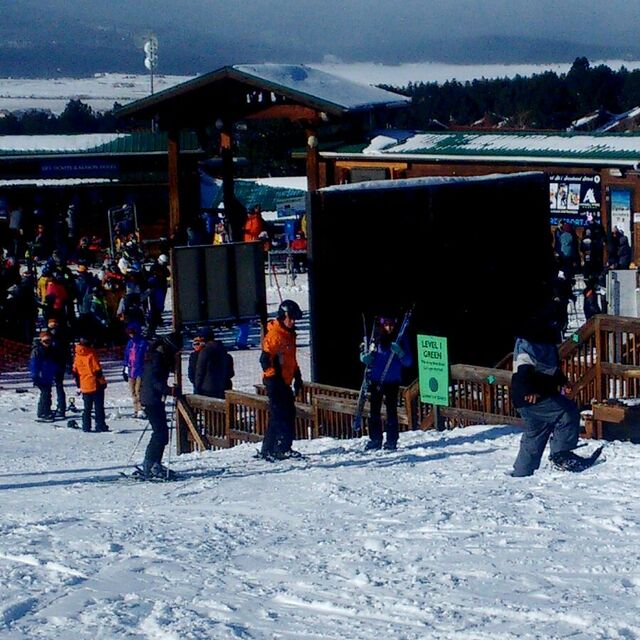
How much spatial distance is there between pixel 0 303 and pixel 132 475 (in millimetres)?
10516

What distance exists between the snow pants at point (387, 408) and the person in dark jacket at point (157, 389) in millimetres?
1917

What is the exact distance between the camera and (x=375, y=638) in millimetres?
7035

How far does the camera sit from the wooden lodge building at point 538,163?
26.8m

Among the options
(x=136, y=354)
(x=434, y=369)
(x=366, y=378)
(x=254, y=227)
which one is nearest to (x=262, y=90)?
(x=254, y=227)

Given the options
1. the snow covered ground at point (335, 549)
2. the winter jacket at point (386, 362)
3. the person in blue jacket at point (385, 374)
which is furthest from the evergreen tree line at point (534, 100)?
the snow covered ground at point (335, 549)

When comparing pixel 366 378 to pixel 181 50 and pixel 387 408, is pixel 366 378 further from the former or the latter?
pixel 181 50

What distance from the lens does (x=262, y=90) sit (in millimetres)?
29969

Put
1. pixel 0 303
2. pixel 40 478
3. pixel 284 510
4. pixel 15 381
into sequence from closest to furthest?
pixel 284 510 → pixel 40 478 → pixel 15 381 → pixel 0 303

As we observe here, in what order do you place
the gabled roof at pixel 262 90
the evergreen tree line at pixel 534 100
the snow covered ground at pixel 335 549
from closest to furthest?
the snow covered ground at pixel 335 549
the gabled roof at pixel 262 90
the evergreen tree line at pixel 534 100

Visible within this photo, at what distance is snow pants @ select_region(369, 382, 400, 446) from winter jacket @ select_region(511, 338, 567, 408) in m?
2.59

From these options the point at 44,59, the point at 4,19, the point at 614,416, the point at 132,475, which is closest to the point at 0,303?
the point at 132,475

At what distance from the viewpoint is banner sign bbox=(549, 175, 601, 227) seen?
→ 1075 inches

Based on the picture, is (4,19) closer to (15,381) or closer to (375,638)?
(15,381)

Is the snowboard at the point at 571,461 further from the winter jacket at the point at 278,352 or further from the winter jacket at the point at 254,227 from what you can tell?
the winter jacket at the point at 254,227
